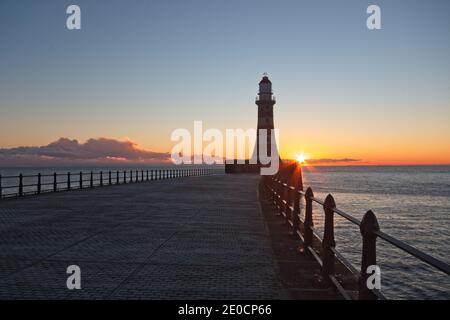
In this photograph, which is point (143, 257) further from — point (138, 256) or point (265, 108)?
point (265, 108)

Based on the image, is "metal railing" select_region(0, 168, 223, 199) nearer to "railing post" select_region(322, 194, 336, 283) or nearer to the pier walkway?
the pier walkway

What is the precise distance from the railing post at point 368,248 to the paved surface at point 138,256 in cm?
144

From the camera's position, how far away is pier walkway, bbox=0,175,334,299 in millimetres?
5465

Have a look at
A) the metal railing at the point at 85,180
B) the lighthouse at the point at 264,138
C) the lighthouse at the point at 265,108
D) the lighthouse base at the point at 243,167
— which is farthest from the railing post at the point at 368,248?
the lighthouse base at the point at 243,167

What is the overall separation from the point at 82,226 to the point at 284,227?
541 cm

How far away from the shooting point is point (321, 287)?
5.60 meters

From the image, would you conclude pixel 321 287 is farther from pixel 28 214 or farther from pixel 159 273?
pixel 28 214

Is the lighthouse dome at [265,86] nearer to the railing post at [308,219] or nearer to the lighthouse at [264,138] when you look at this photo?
the lighthouse at [264,138]

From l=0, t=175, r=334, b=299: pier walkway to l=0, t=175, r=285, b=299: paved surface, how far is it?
1 centimetres

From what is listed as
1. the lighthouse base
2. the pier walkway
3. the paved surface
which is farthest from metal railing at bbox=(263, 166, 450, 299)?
the lighthouse base

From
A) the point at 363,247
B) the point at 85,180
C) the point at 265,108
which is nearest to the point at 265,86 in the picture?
the point at 265,108

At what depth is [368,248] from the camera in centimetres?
408

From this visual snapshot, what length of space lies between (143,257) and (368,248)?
4.54 meters
